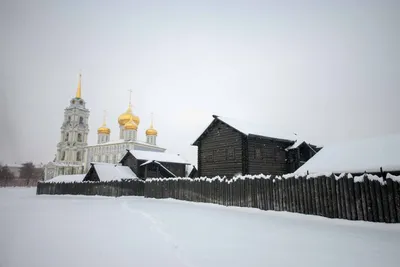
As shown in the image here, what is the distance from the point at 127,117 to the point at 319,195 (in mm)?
77633

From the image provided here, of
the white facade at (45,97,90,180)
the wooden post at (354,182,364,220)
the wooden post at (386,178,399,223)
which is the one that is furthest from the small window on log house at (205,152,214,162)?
the white facade at (45,97,90,180)

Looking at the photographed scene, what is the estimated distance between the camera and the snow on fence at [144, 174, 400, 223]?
9.61 m

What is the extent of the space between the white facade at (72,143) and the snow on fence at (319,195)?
73.7 metres

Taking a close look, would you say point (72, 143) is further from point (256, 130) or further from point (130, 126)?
point (256, 130)

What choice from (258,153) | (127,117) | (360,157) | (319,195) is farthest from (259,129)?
(127,117)

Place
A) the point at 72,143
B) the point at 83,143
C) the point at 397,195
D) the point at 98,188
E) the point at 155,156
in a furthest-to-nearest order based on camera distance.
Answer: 1. the point at 83,143
2. the point at 72,143
3. the point at 155,156
4. the point at 98,188
5. the point at 397,195

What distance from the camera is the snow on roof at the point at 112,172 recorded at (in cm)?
3885

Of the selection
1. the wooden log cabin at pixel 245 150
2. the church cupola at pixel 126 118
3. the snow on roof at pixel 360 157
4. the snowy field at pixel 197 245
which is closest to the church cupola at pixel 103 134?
the church cupola at pixel 126 118

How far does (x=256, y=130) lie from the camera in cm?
2617

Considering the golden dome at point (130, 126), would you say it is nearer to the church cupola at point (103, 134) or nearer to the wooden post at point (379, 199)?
the church cupola at point (103, 134)

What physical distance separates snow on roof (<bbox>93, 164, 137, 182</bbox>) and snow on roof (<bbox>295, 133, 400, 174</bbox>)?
95.8 ft

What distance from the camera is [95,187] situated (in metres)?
36.6

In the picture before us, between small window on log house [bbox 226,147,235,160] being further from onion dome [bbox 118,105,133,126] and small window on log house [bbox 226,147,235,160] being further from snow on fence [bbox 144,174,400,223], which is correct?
onion dome [bbox 118,105,133,126]

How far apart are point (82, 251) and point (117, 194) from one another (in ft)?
93.7
